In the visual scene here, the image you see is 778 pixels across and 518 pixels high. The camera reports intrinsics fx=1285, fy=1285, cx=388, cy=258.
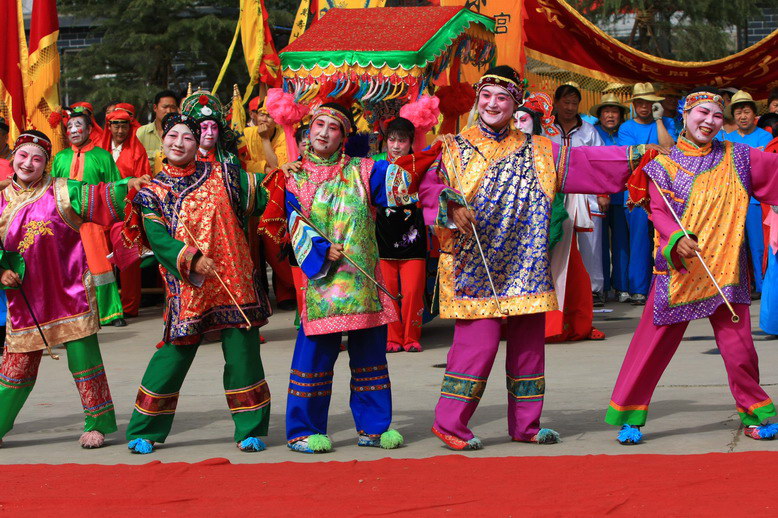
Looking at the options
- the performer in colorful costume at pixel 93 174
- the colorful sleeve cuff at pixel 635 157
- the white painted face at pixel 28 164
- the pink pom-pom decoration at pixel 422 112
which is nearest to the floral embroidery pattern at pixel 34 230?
the white painted face at pixel 28 164

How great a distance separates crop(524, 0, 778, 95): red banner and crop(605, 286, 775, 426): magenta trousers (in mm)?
5783

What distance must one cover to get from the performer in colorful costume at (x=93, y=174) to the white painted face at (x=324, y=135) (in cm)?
403

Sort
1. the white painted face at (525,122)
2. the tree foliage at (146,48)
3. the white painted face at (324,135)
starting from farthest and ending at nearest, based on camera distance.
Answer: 1. the tree foliage at (146,48)
2. the white painted face at (525,122)
3. the white painted face at (324,135)

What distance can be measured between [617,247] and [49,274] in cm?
614

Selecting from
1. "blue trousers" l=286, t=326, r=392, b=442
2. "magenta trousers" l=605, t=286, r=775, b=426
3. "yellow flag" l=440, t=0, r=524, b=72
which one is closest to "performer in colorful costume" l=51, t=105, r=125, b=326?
"yellow flag" l=440, t=0, r=524, b=72

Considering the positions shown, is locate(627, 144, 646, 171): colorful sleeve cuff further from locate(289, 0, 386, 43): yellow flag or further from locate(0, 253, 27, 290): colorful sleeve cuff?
locate(289, 0, 386, 43): yellow flag

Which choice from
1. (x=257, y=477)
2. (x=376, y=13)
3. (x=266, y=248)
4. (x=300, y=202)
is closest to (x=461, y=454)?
(x=257, y=477)

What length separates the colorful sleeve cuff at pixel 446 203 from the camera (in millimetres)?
5660

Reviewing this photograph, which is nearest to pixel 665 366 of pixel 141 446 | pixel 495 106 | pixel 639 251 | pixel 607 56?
pixel 495 106

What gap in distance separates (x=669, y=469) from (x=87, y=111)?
6.30 m

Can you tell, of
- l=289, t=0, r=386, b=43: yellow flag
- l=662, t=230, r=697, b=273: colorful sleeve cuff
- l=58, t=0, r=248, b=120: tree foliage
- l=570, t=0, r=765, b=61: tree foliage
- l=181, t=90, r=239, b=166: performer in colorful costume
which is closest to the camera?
l=662, t=230, r=697, b=273: colorful sleeve cuff

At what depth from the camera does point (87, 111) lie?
9.94m

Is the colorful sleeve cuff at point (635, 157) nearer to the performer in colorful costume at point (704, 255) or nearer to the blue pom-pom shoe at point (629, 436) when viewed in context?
the performer in colorful costume at point (704, 255)

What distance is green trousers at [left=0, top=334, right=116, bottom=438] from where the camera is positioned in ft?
20.3
